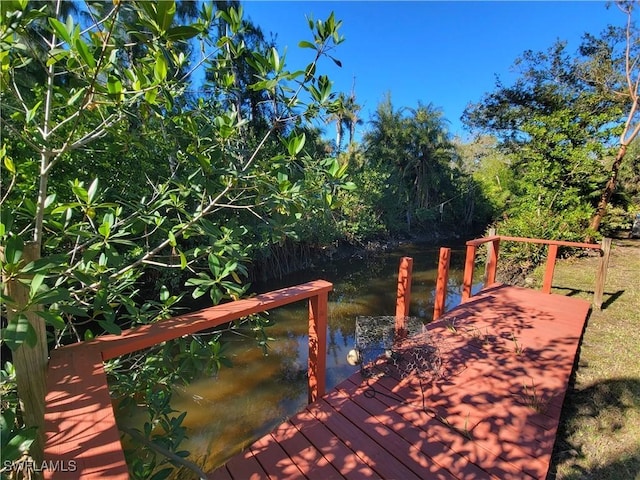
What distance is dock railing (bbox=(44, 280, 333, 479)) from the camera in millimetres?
713

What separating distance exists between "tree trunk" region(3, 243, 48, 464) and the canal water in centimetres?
74

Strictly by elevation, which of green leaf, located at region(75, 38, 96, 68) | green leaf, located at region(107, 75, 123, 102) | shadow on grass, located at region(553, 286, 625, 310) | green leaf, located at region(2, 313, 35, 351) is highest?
green leaf, located at region(75, 38, 96, 68)

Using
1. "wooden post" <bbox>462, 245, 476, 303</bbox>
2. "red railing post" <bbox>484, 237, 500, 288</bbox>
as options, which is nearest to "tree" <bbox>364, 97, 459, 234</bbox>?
"red railing post" <bbox>484, 237, 500, 288</bbox>

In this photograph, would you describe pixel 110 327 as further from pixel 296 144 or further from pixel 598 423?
pixel 598 423

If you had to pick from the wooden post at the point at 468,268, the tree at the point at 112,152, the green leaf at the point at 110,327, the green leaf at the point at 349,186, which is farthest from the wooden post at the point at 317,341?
the wooden post at the point at 468,268

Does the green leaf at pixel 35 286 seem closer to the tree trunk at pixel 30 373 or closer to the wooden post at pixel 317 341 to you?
the tree trunk at pixel 30 373

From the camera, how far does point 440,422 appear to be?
2010 millimetres

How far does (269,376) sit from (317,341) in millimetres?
2313

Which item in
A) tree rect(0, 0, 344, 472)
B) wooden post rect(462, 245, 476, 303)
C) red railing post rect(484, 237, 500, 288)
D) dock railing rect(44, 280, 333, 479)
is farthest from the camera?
red railing post rect(484, 237, 500, 288)

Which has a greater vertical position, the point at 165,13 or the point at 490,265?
the point at 165,13

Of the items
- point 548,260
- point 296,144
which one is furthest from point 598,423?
point 548,260

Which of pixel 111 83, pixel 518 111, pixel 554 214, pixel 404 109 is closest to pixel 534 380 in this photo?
pixel 111 83

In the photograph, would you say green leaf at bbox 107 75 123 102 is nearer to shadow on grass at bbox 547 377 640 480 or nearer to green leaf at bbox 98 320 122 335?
green leaf at bbox 98 320 122 335

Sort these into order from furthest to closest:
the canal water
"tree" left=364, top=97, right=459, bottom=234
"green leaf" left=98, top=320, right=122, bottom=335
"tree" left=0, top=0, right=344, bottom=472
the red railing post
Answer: "tree" left=364, top=97, right=459, bottom=234 < the red railing post < the canal water < "green leaf" left=98, top=320, right=122, bottom=335 < "tree" left=0, top=0, right=344, bottom=472
